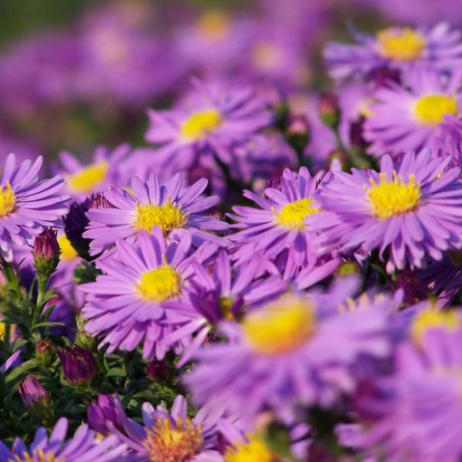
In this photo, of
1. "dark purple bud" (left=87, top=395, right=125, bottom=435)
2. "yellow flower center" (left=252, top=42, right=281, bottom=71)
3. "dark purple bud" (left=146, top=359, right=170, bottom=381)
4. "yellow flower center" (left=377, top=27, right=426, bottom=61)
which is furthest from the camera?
"yellow flower center" (left=252, top=42, right=281, bottom=71)

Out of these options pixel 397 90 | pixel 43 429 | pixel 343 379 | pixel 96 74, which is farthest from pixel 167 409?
pixel 96 74

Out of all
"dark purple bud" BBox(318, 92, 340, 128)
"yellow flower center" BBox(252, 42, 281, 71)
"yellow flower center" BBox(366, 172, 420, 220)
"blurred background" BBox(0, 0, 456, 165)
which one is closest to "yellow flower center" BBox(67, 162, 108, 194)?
"dark purple bud" BBox(318, 92, 340, 128)

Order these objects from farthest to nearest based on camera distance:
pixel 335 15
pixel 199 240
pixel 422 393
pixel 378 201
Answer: pixel 335 15, pixel 199 240, pixel 378 201, pixel 422 393

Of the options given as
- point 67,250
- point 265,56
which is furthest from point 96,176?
point 265,56

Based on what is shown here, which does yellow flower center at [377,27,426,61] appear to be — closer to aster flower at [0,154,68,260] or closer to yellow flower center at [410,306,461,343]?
aster flower at [0,154,68,260]

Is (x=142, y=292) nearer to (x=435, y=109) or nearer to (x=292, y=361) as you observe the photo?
(x=292, y=361)

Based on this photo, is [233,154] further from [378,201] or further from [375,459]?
[375,459]
